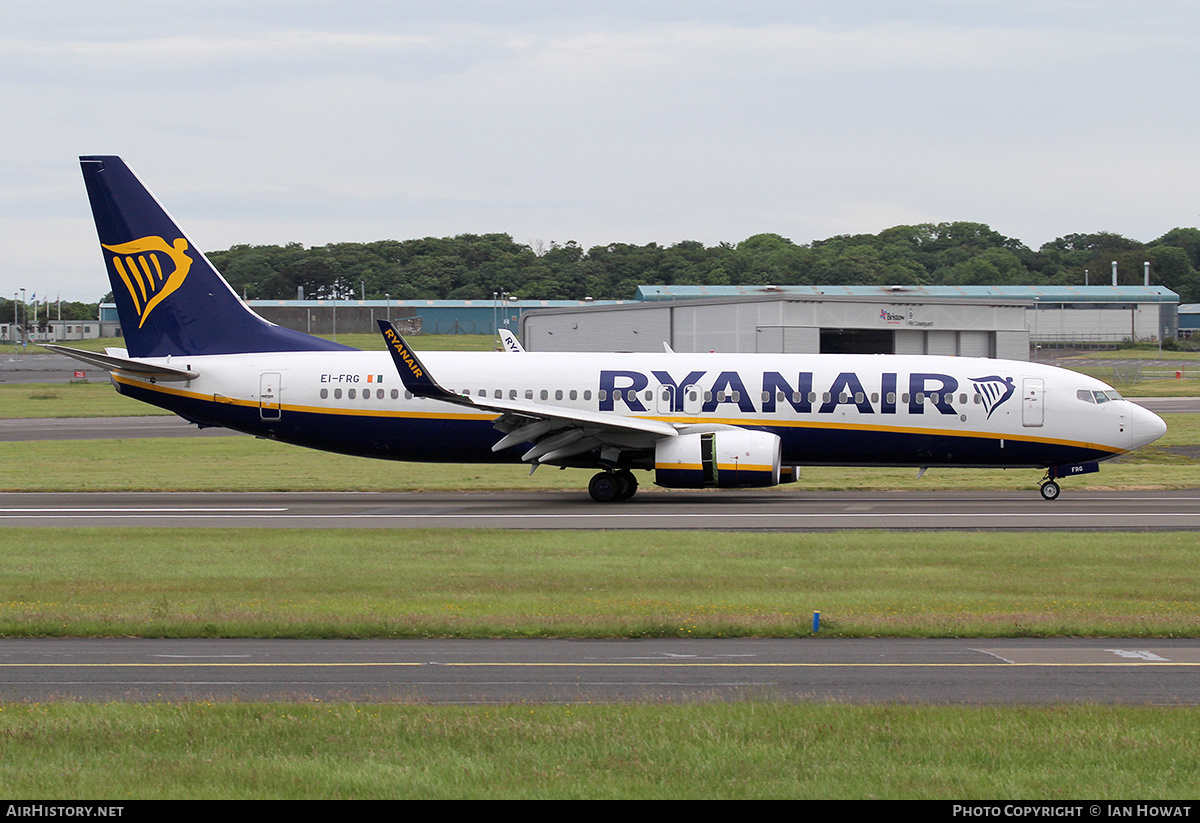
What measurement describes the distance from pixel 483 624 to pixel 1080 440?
20846 mm

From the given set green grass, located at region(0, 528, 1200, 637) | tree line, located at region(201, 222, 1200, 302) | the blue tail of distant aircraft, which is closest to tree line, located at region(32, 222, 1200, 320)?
tree line, located at region(201, 222, 1200, 302)

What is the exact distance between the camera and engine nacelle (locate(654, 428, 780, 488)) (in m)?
29.6

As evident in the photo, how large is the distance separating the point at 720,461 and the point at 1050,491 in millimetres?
8880

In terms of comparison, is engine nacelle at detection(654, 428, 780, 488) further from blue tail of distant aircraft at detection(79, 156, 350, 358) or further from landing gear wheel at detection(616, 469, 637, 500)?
blue tail of distant aircraft at detection(79, 156, 350, 358)

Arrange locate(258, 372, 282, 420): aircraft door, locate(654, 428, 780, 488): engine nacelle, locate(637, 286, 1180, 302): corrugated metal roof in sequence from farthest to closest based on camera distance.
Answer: locate(637, 286, 1180, 302): corrugated metal roof, locate(258, 372, 282, 420): aircraft door, locate(654, 428, 780, 488): engine nacelle

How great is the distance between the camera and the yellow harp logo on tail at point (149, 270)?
33000 mm

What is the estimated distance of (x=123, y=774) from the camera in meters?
8.74

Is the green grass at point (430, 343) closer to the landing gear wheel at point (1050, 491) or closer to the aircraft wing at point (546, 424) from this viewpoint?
the aircraft wing at point (546, 424)

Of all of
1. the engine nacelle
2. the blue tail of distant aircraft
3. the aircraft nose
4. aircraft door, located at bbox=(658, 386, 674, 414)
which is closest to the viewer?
the engine nacelle

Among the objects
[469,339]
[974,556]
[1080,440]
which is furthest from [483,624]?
[469,339]

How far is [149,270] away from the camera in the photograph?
33.2 m

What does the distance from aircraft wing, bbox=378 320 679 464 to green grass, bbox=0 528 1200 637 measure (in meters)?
5.08

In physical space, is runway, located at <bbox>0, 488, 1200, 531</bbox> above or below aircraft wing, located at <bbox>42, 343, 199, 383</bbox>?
below
